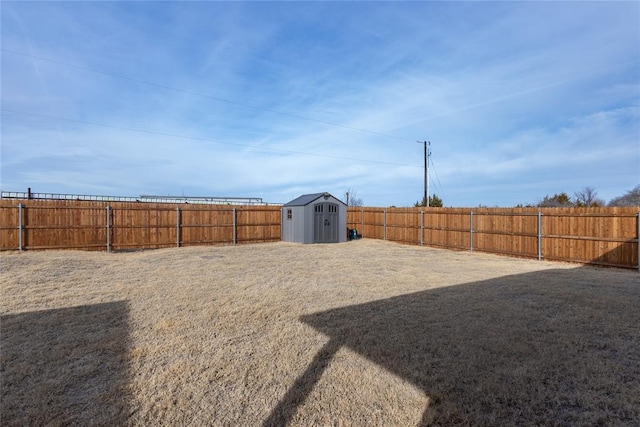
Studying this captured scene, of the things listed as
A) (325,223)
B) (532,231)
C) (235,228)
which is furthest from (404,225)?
(235,228)

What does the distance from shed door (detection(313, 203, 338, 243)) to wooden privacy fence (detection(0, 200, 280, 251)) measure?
248 centimetres

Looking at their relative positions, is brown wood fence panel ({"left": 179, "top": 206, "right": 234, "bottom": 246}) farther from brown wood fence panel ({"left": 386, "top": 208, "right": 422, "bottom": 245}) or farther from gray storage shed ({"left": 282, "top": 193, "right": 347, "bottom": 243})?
brown wood fence panel ({"left": 386, "top": 208, "right": 422, "bottom": 245})

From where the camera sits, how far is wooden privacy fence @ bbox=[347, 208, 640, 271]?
9.46m

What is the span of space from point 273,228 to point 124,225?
696 cm

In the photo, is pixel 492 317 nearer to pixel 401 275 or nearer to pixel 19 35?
pixel 401 275

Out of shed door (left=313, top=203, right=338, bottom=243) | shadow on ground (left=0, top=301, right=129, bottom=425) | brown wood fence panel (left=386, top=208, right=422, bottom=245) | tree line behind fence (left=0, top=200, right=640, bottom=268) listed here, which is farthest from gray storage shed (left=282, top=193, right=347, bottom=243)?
shadow on ground (left=0, top=301, right=129, bottom=425)

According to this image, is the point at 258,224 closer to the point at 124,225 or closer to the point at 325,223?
the point at 325,223

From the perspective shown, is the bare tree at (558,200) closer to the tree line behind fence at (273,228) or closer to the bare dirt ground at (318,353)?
the tree line behind fence at (273,228)

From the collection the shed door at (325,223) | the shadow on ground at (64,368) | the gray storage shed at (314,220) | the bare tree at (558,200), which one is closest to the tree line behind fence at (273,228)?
the gray storage shed at (314,220)

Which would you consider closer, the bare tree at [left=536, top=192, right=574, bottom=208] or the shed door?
the shed door

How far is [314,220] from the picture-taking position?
1708 centimetres

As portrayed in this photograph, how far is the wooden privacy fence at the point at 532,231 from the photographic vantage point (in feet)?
31.0

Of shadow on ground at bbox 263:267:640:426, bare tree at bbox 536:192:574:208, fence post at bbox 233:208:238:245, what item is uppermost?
bare tree at bbox 536:192:574:208

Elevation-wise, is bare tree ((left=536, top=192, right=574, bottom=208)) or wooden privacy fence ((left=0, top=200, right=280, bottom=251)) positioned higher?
bare tree ((left=536, top=192, right=574, bottom=208))
